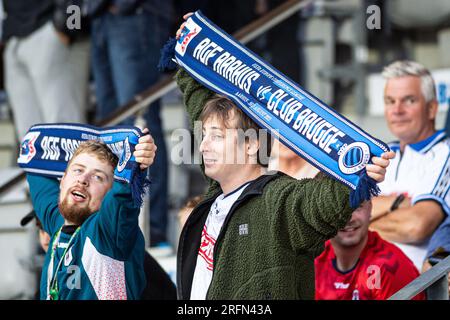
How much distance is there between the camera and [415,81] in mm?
4117

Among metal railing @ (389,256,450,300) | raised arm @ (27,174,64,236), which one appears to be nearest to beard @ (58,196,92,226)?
raised arm @ (27,174,64,236)

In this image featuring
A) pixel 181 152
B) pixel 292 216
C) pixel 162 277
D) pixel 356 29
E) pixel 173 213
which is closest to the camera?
pixel 292 216

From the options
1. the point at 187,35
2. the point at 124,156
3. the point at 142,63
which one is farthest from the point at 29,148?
the point at 142,63

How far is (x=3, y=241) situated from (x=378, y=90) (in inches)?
90.1

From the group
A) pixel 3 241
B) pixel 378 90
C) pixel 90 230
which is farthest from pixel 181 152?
pixel 378 90

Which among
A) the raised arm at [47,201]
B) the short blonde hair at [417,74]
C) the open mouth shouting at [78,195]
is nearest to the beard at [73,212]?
the open mouth shouting at [78,195]

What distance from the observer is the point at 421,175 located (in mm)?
3980

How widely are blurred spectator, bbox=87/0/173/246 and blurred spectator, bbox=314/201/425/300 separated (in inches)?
52.9

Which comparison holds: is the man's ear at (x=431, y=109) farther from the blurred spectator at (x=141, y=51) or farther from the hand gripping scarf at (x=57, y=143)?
the hand gripping scarf at (x=57, y=143)

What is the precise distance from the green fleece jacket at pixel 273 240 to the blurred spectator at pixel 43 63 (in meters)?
2.58

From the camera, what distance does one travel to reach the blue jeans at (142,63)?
15.8ft

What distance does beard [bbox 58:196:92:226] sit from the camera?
123 inches

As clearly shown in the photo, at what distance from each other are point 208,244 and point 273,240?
248 millimetres

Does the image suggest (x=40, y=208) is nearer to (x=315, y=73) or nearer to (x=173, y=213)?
(x=173, y=213)
